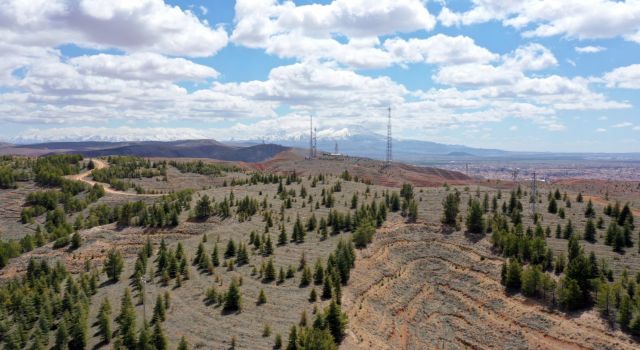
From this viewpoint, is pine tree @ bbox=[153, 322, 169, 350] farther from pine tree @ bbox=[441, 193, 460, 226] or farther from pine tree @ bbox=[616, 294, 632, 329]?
pine tree @ bbox=[441, 193, 460, 226]

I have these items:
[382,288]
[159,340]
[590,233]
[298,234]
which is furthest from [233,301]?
[590,233]

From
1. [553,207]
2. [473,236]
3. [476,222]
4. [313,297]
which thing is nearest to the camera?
[313,297]

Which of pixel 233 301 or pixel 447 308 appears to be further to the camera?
pixel 447 308

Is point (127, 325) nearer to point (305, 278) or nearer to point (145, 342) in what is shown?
point (145, 342)

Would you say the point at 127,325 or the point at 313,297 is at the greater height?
the point at 313,297

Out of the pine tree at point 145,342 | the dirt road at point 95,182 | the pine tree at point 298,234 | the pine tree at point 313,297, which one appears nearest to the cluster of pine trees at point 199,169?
the dirt road at point 95,182

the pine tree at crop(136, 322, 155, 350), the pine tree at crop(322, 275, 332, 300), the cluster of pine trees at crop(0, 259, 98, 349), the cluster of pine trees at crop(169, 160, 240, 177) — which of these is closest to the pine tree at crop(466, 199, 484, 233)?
the pine tree at crop(322, 275, 332, 300)

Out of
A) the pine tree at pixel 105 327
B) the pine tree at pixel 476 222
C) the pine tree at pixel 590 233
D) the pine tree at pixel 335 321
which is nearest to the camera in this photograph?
the pine tree at pixel 335 321

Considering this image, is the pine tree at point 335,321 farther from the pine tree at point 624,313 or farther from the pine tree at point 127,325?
the pine tree at point 624,313
